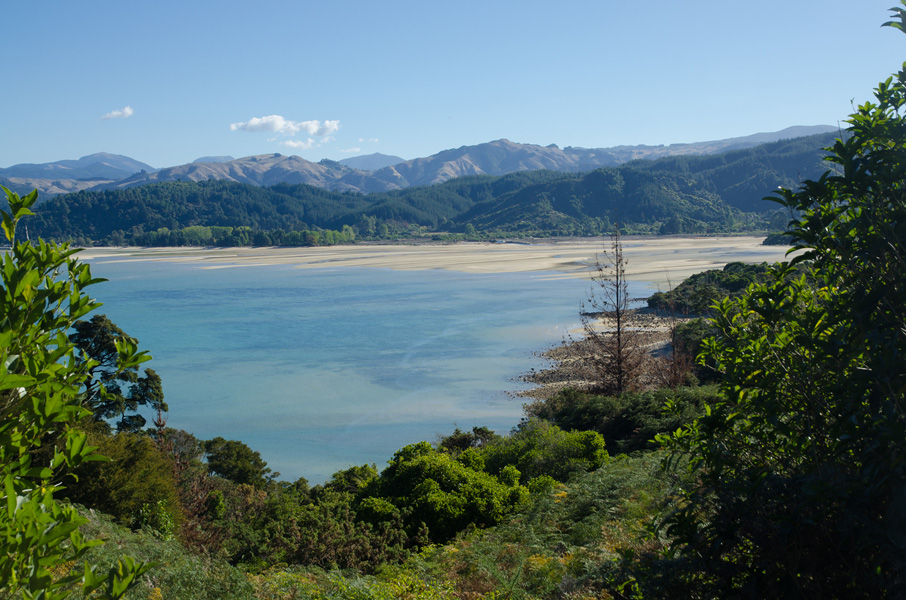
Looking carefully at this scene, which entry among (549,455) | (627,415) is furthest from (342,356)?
(549,455)

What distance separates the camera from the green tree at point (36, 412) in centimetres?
176

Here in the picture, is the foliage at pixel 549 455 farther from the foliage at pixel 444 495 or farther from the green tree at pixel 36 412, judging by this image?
the green tree at pixel 36 412

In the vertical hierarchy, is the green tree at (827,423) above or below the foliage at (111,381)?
above

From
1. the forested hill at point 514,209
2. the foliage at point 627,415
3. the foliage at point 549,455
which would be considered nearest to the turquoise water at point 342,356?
the foliage at point 627,415

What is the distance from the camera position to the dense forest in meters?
2.01

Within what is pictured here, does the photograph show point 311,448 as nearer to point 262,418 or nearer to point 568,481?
point 262,418

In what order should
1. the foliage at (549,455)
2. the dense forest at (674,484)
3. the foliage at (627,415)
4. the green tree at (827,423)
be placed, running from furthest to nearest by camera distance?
1. the foliage at (627,415)
2. the foliage at (549,455)
3. the green tree at (827,423)
4. the dense forest at (674,484)

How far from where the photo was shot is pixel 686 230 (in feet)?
391

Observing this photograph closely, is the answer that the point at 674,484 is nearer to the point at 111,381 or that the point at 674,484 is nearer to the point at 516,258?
the point at 111,381

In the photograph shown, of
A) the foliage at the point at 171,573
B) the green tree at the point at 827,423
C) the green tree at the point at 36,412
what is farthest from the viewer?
the foliage at the point at 171,573

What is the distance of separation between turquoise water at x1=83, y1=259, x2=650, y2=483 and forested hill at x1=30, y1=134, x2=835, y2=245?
74.3m

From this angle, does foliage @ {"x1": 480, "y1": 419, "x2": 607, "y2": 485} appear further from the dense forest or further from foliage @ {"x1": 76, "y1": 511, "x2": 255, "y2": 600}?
foliage @ {"x1": 76, "y1": 511, "x2": 255, "y2": 600}

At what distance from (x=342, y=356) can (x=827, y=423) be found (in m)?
24.7

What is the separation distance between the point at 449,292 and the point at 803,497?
144 feet
